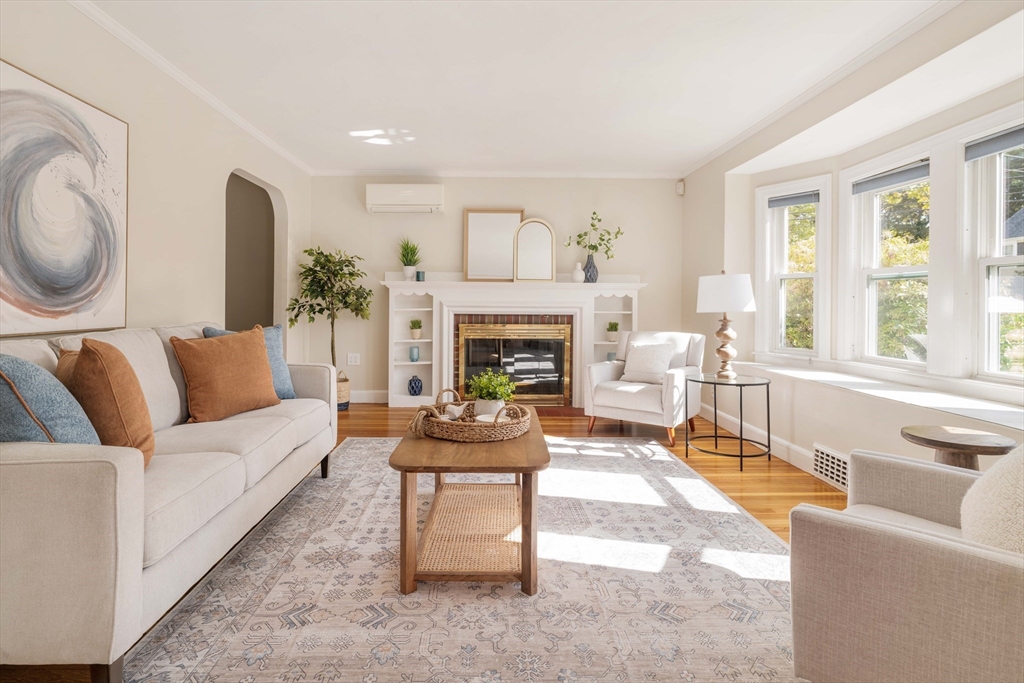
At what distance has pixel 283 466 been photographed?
99.5 inches

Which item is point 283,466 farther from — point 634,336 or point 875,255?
point 875,255

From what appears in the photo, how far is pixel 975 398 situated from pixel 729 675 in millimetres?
2340

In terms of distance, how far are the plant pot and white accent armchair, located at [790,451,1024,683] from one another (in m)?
1.41

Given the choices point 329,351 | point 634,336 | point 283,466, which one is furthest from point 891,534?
point 329,351

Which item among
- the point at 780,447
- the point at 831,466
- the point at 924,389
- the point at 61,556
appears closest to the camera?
the point at 61,556

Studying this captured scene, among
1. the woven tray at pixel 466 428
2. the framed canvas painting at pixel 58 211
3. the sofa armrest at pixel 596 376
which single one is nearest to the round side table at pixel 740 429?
the sofa armrest at pixel 596 376

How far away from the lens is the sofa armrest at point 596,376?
14.7ft

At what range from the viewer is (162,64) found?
307cm

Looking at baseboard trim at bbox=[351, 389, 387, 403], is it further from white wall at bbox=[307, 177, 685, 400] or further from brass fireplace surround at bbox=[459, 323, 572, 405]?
brass fireplace surround at bbox=[459, 323, 572, 405]

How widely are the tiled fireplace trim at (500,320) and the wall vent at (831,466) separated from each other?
257 cm

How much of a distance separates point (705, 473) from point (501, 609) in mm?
2053

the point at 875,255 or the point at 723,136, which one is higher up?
the point at 723,136

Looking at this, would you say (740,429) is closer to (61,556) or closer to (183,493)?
(183,493)

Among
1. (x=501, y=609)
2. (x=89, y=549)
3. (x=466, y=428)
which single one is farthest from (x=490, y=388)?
(x=89, y=549)
